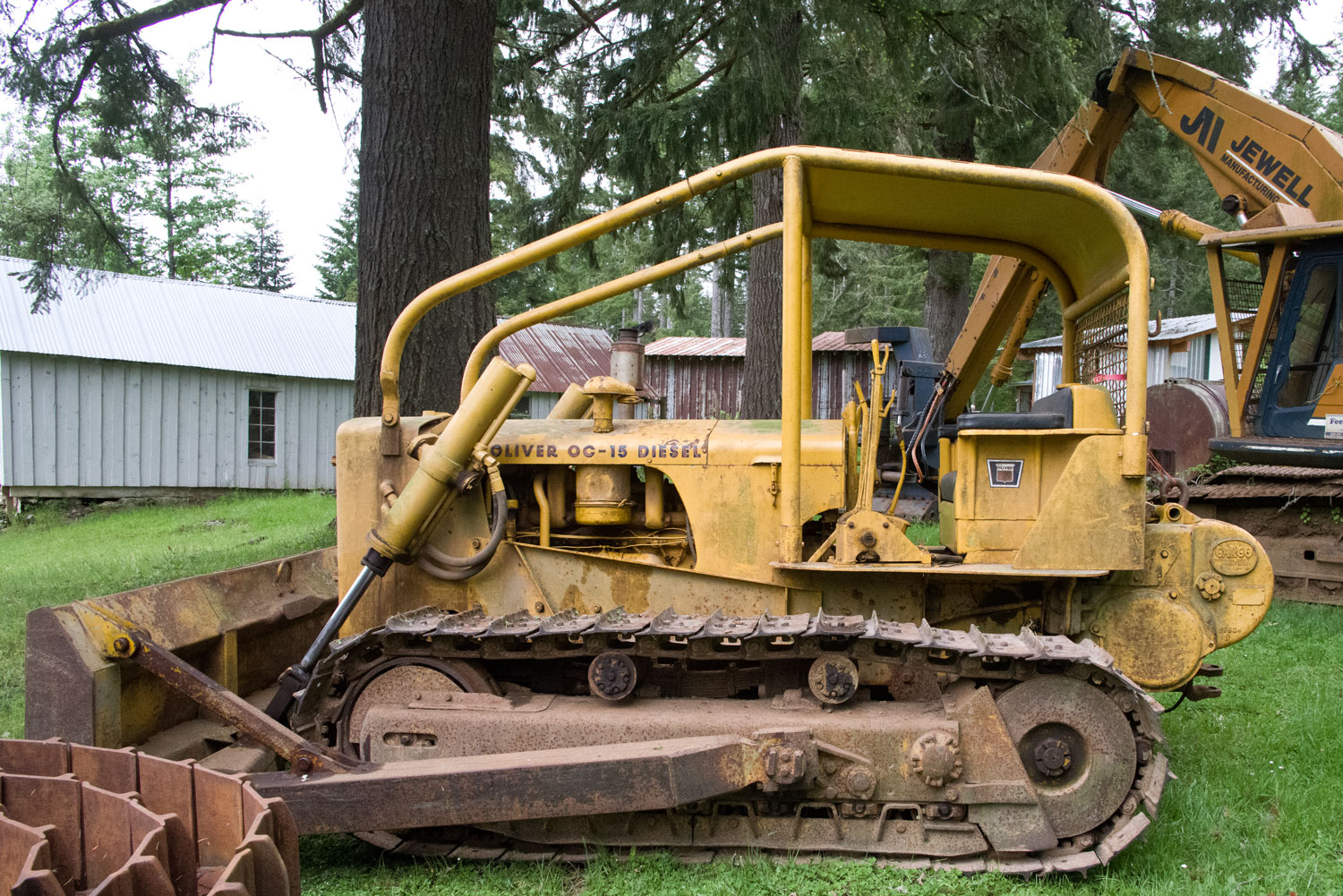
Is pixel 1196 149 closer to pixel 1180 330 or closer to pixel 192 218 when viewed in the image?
pixel 1180 330

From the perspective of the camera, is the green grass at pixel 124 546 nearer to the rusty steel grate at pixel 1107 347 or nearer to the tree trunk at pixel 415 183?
the tree trunk at pixel 415 183

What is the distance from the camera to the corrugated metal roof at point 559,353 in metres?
22.1

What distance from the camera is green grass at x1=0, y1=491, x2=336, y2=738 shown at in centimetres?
776

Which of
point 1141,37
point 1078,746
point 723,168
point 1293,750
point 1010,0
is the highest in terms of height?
point 1141,37

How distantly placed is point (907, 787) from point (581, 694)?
4.57 ft

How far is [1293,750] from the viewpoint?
495 centimetres

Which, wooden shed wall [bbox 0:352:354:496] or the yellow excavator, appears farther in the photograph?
wooden shed wall [bbox 0:352:354:496]

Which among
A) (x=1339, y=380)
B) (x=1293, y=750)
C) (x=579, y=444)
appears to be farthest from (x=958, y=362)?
(x=579, y=444)

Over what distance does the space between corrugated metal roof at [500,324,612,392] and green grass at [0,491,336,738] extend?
5.97 m

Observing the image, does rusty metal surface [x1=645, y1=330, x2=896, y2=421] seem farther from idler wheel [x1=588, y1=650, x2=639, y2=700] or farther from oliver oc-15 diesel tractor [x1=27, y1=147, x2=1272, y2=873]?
idler wheel [x1=588, y1=650, x2=639, y2=700]

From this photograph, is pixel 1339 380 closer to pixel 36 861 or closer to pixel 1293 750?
pixel 1293 750

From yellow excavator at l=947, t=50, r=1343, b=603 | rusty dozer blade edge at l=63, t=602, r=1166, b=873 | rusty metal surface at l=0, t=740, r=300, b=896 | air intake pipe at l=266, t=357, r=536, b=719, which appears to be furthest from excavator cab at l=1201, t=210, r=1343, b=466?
rusty metal surface at l=0, t=740, r=300, b=896

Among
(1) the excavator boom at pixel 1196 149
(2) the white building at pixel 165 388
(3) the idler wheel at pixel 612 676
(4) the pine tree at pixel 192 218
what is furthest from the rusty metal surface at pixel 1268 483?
(4) the pine tree at pixel 192 218

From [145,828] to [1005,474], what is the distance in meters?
3.41
